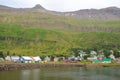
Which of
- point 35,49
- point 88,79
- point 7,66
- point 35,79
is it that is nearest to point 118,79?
point 88,79

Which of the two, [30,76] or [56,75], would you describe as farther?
[56,75]

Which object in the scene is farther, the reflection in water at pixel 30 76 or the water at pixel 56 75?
the water at pixel 56 75

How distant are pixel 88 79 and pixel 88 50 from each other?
11854 centimetres


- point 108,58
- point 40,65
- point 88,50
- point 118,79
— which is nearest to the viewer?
point 118,79

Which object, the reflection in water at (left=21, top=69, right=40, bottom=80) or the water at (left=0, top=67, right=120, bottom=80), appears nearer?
the reflection in water at (left=21, top=69, right=40, bottom=80)

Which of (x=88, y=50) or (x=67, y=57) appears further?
(x=88, y=50)

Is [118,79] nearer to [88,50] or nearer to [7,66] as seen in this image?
[7,66]

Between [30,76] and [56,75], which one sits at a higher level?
[30,76]

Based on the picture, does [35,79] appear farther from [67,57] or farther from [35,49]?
[35,49]

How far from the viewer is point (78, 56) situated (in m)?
160

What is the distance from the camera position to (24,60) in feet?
436

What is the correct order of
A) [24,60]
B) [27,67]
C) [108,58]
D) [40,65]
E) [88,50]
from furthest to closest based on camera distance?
[88,50]
[108,58]
[24,60]
[40,65]
[27,67]

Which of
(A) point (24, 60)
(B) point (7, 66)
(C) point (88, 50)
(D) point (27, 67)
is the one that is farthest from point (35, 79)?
(C) point (88, 50)

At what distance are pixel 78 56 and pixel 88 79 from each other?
9403 centimetres
